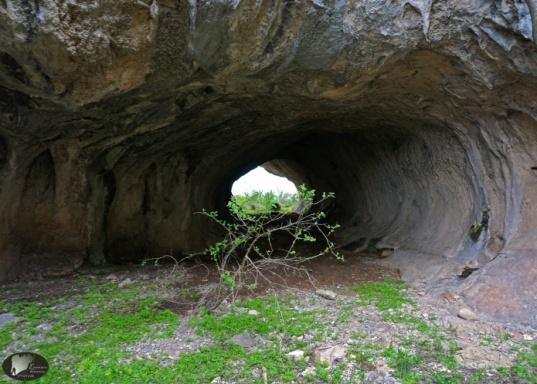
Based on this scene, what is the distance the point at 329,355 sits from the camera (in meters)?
3.16

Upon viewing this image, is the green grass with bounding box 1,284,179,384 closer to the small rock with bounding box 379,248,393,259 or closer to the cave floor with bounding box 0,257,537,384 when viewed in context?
the cave floor with bounding box 0,257,537,384

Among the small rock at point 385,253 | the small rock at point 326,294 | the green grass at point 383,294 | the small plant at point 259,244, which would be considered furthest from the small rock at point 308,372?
the small rock at point 385,253

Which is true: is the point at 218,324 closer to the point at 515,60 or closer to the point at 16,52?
the point at 16,52

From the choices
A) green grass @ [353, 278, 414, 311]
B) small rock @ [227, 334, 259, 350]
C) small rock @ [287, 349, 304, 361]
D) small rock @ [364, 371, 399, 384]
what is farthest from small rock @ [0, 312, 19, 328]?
green grass @ [353, 278, 414, 311]

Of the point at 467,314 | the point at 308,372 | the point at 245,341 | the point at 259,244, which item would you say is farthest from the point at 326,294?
the point at 259,244

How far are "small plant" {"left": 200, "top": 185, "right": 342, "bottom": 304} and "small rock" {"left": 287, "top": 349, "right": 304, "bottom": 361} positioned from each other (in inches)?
32.6

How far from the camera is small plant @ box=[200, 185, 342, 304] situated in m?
4.23

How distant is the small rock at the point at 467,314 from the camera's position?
4019 millimetres

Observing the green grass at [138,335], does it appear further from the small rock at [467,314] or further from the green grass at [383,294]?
the small rock at [467,314]

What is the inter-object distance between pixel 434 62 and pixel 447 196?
2.64 metres

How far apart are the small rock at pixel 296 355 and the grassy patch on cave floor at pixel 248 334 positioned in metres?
0.04

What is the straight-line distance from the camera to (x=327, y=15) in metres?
3.94

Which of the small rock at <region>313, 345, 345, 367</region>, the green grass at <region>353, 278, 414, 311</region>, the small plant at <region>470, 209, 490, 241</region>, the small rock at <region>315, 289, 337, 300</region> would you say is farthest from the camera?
the small plant at <region>470, 209, 490, 241</region>

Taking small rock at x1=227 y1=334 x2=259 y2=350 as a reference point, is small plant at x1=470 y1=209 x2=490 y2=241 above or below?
above
